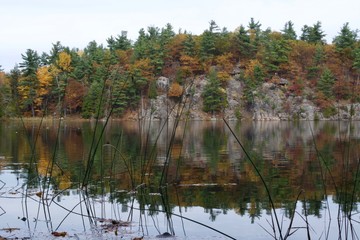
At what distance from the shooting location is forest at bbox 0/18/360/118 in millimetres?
79938

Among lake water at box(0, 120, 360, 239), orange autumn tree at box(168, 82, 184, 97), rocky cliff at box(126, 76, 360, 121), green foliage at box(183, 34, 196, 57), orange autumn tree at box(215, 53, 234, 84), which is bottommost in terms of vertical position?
lake water at box(0, 120, 360, 239)

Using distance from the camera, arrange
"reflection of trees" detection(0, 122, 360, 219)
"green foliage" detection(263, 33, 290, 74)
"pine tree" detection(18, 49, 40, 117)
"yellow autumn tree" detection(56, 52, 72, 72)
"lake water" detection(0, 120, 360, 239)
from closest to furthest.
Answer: "lake water" detection(0, 120, 360, 239)
"reflection of trees" detection(0, 122, 360, 219)
"yellow autumn tree" detection(56, 52, 72, 72)
"pine tree" detection(18, 49, 40, 117)
"green foliage" detection(263, 33, 290, 74)

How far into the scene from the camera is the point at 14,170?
1759 cm

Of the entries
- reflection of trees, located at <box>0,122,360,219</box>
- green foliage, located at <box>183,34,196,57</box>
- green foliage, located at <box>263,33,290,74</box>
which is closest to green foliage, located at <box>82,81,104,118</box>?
green foliage, located at <box>183,34,196,57</box>

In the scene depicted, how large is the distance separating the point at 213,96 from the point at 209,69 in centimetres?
639

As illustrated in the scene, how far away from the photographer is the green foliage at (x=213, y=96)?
81625 millimetres

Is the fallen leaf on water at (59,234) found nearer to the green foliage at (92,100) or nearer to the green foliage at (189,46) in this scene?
the green foliage at (92,100)

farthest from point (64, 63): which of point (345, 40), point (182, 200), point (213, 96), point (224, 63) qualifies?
point (345, 40)

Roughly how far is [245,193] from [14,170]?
863cm

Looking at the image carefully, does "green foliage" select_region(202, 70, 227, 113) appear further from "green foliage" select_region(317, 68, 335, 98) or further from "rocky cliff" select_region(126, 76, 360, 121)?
"green foliage" select_region(317, 68, 335, 98)

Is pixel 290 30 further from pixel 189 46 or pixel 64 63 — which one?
pixel 64 63

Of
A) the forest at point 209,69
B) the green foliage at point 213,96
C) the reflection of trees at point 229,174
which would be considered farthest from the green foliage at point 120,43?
the reflection of trees at point 229,174

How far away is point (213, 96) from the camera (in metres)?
82.7

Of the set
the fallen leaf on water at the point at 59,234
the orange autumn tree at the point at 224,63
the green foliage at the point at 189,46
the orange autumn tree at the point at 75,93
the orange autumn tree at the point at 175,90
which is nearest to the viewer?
the fallen leaf on water at the point at 59,234
